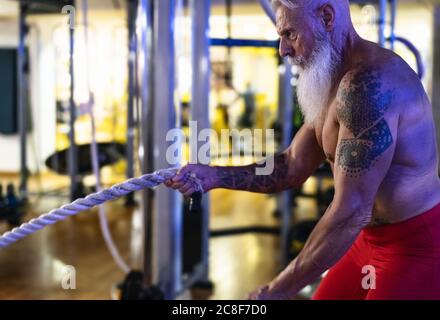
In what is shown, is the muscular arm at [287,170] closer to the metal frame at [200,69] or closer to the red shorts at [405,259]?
the red shorts at [405,259]

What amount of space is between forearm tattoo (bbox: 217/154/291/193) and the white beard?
215 mm

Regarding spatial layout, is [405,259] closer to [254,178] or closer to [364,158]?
[364,158]

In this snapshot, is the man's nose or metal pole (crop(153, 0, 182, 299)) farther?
metal pole (crop(153, 0, 182, 299))

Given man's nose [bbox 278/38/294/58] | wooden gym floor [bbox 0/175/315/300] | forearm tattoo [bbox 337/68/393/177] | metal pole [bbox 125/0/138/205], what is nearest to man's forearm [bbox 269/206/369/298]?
forearm tattoo [bbox 337/68/393/177]

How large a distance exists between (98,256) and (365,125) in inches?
113

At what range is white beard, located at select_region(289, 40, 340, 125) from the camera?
1.34m

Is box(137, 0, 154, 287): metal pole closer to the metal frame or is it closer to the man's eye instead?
the metal frame

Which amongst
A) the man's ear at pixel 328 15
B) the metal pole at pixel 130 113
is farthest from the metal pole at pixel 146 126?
the metal pole at pixel 130 113

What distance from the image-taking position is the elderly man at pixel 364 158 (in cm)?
122

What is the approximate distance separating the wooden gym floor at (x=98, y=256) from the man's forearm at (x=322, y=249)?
1787mm

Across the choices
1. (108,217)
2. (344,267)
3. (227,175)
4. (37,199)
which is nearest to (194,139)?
(227,175)

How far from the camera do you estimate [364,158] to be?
48.2 inches

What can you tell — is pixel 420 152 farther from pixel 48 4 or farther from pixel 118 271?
pixel 48 4

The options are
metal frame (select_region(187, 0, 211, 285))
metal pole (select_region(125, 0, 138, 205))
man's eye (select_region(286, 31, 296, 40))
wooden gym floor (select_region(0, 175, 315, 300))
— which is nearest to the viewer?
man's eye (select_region(286, 31, 296, 40))
